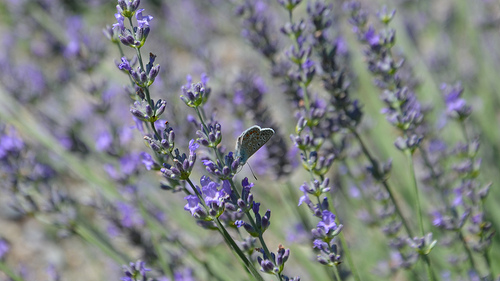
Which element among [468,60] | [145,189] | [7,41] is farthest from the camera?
[7,41]

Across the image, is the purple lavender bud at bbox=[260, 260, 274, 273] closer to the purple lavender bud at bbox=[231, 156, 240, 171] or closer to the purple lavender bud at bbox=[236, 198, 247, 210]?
the purple lavender bud at bbox=[236, 198, 247, 210]

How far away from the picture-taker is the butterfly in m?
1.25

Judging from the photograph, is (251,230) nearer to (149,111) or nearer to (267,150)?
(149,111)

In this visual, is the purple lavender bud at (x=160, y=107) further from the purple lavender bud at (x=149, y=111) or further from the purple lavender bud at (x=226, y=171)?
the purple lavender bud at (x=226, y=171)

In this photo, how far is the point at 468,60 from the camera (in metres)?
4.80

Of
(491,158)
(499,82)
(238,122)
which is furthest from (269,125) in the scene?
(499,82)

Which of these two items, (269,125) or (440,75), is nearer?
(269,125)

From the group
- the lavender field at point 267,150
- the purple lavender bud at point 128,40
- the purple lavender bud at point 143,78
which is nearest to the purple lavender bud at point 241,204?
the lavender field at point 267,150

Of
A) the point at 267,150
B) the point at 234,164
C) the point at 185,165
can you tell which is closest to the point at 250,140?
the point at 234,164

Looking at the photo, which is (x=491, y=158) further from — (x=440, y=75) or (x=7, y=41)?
(x=7, y=41)

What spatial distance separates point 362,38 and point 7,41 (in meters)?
4.62

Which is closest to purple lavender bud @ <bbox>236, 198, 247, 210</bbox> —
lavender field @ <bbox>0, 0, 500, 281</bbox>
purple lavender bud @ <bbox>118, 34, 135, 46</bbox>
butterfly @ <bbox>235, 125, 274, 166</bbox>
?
lavender field @ <bbox>0, 0, 500, 281</bbox>

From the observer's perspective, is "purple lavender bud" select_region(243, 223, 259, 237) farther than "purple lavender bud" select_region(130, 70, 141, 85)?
Yes

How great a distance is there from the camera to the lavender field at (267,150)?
1411 millimetres
